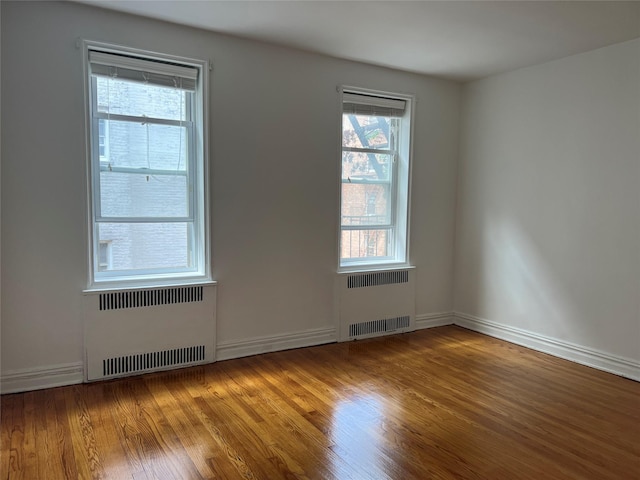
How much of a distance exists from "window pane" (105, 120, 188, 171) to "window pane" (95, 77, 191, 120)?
0.09 m

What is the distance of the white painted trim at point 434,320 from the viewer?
4.95 m

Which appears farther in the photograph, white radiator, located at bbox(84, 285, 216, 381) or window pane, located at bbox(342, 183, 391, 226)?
window pane, located at bbox(342, 183, 391, 226)

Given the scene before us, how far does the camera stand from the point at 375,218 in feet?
15.5

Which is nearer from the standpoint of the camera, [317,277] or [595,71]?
[595,71]

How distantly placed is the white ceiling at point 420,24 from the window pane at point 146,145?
0.79 m

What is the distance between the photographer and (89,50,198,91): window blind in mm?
3305

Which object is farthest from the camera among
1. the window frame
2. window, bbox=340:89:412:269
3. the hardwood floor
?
the window frame

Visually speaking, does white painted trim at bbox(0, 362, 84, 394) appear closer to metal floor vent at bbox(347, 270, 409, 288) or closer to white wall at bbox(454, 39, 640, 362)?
metal floor vent at bbox(347, 270, 409, 288)

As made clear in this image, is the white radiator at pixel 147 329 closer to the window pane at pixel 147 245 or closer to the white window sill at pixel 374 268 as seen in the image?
the window pane at pixel 147 245

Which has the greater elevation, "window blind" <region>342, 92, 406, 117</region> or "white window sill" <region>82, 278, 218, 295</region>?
"window blind" <region>342, 92, 406, 117</region>

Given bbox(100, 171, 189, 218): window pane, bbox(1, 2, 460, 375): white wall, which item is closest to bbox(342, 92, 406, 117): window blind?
bbox(1, 2, 460, 375): white wall

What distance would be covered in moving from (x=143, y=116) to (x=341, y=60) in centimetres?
182

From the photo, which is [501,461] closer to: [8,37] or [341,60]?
[341,60]

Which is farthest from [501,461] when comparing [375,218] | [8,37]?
[8,37]
